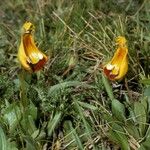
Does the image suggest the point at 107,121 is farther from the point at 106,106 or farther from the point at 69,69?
the point at 69,69

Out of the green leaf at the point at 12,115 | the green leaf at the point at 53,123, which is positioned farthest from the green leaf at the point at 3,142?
the green leaf at the point at 53,123

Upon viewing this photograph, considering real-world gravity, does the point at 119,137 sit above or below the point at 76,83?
below

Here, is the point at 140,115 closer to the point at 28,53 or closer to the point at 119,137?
the point at 119,137

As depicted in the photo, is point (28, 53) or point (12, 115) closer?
point (28, 53)

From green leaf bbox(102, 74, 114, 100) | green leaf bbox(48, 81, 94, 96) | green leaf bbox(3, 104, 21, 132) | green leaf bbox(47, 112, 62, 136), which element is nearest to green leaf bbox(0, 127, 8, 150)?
green leaf bbox(3, 104, 21, 132)

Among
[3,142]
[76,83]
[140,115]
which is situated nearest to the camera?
[3,142]

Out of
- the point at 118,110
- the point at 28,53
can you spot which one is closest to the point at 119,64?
the point at 118,110

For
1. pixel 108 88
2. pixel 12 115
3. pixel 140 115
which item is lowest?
pixel 140 115
